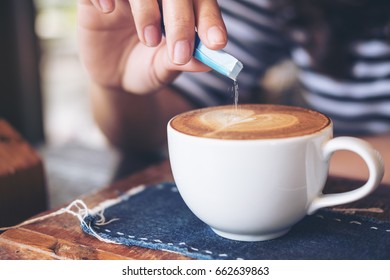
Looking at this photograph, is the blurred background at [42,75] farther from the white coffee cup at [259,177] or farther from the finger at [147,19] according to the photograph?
the white coffee cup at [259,177]

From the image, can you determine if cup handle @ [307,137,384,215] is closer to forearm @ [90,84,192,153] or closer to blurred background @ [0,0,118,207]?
forearm @ [90,84,192,153]

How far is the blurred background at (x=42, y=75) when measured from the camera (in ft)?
6.37

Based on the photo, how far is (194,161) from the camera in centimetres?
44

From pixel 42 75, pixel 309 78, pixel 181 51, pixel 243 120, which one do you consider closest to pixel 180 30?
pixel 181 51

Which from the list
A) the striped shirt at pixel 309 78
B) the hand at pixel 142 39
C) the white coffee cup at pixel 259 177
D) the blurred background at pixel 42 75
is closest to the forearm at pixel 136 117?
the striped shirt at pixel 309 78

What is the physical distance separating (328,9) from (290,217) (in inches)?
27.6

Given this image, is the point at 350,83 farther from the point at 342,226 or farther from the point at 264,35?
the point at 342,226

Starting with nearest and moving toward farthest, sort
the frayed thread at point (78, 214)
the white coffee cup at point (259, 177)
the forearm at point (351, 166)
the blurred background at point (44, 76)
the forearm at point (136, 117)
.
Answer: the white coffee cup at point (259, 177) < the frayed thread at point (78, 214) < the forearm at point (351, 166) < the forearm at point (136, 117) < the blurred background at point (44, 76)

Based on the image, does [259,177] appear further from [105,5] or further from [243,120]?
[105,5]

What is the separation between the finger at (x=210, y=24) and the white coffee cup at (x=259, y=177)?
11 cm

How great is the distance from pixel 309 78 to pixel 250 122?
708 mm

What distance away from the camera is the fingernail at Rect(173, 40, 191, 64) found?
0.51 m

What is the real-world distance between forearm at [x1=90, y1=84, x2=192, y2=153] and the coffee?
0.49 m
